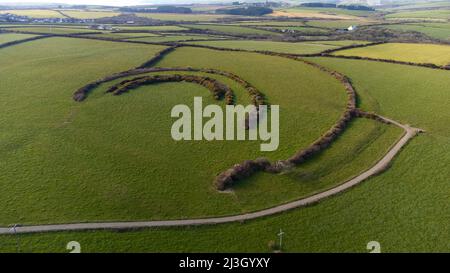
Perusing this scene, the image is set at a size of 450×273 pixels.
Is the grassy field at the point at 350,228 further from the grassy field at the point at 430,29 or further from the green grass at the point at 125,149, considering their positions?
the grassy field at the point at 430,29

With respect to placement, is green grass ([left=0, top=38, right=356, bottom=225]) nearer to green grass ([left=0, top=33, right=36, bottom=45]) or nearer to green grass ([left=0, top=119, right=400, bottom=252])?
green grass ([left=0, top=119, right=400, bottom=252])

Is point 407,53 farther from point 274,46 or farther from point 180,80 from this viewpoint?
point 180,80

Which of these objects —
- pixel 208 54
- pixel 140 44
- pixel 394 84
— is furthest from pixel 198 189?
pixel 140 44

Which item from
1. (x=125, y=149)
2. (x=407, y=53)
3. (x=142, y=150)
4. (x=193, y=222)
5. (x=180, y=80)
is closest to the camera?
(x=193, y=222)

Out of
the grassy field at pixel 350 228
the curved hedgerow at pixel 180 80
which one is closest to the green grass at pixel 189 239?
the grassy field at pixel 350 228

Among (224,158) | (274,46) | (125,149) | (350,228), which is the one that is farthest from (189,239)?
(274,46)

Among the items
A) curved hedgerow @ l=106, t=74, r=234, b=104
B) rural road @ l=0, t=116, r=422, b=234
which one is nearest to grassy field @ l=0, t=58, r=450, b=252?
rural road @ l=0, t=116, r=422, b=234
